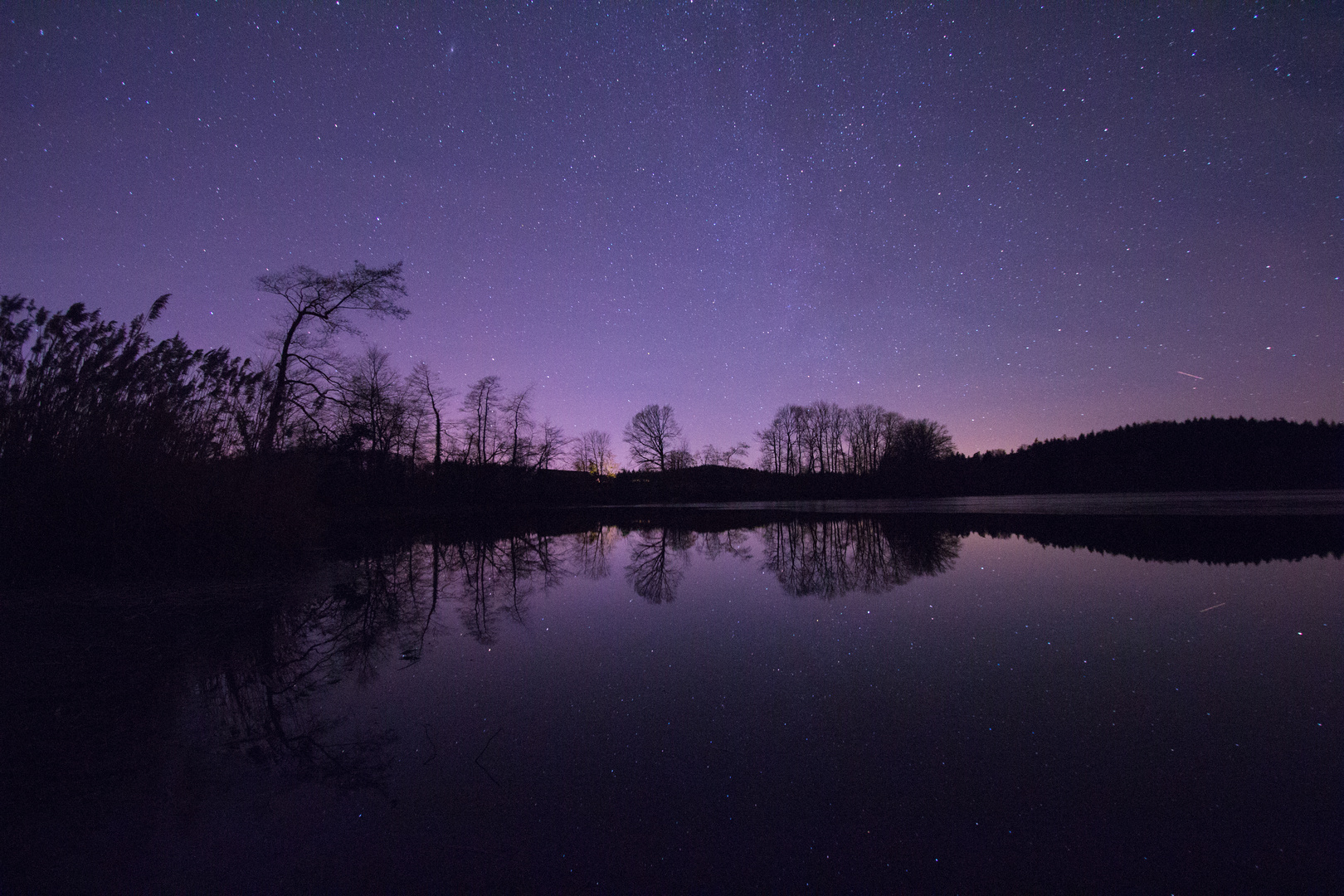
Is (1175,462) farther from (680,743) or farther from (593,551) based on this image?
(680,743)

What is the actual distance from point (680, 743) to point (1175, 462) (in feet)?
297

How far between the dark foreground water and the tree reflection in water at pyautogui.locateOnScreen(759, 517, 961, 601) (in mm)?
1355

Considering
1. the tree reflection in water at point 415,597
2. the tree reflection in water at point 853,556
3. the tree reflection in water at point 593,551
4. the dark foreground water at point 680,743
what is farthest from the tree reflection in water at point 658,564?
the tree reflection in water at point 853,556

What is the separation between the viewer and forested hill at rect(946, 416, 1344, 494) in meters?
61.4

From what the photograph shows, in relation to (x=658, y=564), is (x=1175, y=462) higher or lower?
higher

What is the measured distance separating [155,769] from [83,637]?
3660 mm

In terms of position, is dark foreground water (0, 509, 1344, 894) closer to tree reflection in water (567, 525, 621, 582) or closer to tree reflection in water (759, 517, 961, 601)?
tree reflection in water (759, 517, 961, 601)

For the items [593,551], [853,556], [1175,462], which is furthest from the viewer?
[1175,462]

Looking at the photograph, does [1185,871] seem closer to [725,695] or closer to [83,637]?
[725,695]

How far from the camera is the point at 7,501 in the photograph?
7133 mm

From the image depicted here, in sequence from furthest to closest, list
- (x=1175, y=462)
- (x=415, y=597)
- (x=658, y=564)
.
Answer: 1. (x=1175, y=462)
2. (x=658, y=564)
3. (x=415, y=597)

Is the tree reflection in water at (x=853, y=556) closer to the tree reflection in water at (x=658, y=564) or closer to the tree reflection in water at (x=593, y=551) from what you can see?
the tree reflection in water at (x=658, y=564)

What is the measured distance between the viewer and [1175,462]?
225 feet

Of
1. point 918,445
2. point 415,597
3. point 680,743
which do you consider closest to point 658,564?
point 415,597
